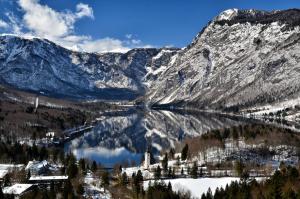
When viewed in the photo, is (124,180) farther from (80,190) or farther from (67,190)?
(67,190)

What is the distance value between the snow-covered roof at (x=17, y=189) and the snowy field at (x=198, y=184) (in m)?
20.4

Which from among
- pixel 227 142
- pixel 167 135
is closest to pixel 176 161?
pixel 227 142

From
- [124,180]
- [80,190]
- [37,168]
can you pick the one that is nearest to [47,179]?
[37,168]

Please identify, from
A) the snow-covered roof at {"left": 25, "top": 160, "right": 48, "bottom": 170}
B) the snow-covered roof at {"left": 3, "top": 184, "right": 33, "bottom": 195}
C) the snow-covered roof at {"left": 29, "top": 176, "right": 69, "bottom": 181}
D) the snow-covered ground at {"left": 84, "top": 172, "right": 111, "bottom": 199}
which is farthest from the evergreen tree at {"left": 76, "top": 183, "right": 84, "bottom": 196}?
the snow-covered roof at {"left": 25, "top": 160, "right": 48, "bottom": 170}

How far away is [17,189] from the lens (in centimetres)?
8731

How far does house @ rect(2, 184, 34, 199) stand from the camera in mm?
83875

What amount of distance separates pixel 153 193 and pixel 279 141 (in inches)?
2148

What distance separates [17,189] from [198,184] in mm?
31650

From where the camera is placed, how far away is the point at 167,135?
192625 millimetres

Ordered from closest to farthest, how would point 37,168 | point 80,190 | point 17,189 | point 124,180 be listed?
point 80,190
point 17,189
point 124,180
point 37,168

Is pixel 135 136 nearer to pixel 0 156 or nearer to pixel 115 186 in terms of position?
pixel 0 156

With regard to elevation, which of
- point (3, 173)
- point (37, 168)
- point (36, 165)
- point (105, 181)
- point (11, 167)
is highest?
point (36, 165)

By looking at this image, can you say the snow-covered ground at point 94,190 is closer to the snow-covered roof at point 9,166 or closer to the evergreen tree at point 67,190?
the evergreen tree at point 67,190

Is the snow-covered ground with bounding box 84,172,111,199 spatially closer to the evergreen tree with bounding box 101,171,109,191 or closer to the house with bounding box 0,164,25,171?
the evergreen tree with bounding box 101,171,109,191
